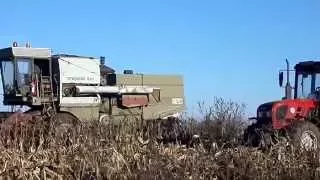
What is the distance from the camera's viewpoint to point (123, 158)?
10.6 meters

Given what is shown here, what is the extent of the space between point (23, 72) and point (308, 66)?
10.6 m

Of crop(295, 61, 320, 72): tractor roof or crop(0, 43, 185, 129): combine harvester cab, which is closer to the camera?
crop(295, 61, 320, 72): tractor roof

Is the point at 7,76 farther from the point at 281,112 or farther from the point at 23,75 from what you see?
the point at 281,112

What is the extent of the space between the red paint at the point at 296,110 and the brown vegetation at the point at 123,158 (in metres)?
3.77

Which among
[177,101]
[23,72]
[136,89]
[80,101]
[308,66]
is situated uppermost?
[308,66]

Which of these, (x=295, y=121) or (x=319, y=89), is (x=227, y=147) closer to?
(x=295, y=121)

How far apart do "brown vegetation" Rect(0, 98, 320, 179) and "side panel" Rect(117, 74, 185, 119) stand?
1311cm

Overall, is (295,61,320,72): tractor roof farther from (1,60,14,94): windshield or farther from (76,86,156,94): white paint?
(1,60,14,94): windshield

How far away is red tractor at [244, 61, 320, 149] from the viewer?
14914 millimetres

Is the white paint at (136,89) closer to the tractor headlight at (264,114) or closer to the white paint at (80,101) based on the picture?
the white paint at (80,101)

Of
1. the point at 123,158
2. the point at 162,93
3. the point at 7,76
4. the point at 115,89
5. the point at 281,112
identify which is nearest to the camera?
the point at 123,158

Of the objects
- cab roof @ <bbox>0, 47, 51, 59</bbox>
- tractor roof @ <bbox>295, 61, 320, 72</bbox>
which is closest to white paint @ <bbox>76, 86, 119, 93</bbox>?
cab roof @ <bbox>0, 47, 51, 59</bbox>

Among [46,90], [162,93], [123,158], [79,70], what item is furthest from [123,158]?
[162,93]

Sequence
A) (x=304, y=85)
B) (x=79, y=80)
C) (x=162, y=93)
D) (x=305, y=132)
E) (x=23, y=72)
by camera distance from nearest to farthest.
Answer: (x=305, y=132) < (x=304, y=85) < (x=23, y=72) < (x=79, y=80) < (x=162, y=93)
